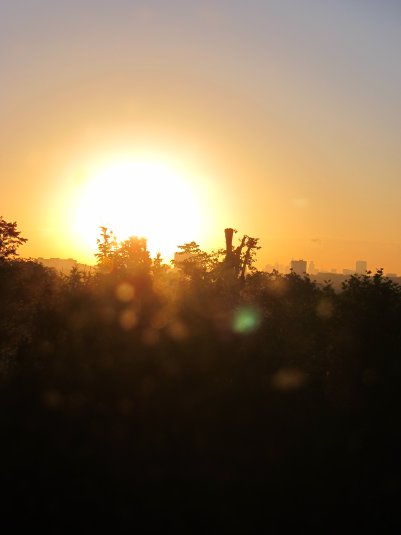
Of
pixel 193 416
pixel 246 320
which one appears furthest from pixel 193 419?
pixel 246 320

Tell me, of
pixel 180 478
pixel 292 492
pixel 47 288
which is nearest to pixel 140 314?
pixel 47 288

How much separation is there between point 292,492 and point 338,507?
1677 millimetres

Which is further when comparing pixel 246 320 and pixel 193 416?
pixel 246 320

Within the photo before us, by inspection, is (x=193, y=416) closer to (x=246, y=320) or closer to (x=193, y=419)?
(x=193, y=419)

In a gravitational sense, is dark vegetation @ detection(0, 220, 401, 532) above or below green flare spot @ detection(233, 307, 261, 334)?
below

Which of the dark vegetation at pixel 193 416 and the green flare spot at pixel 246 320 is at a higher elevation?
the green flare spot at pixel 246 320

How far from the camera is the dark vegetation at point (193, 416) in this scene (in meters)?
18.3

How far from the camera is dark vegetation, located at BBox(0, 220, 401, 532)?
18.3m

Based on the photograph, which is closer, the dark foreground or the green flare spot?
the dark foreground

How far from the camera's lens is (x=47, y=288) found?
28.5 meters

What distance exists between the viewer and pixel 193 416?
21.8 m

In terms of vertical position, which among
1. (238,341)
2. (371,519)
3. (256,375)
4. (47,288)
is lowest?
(371,519)

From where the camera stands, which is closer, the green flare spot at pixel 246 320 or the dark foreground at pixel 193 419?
the dark foreground at pixel 193 419

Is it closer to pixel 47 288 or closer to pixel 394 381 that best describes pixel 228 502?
pixel 394 381
